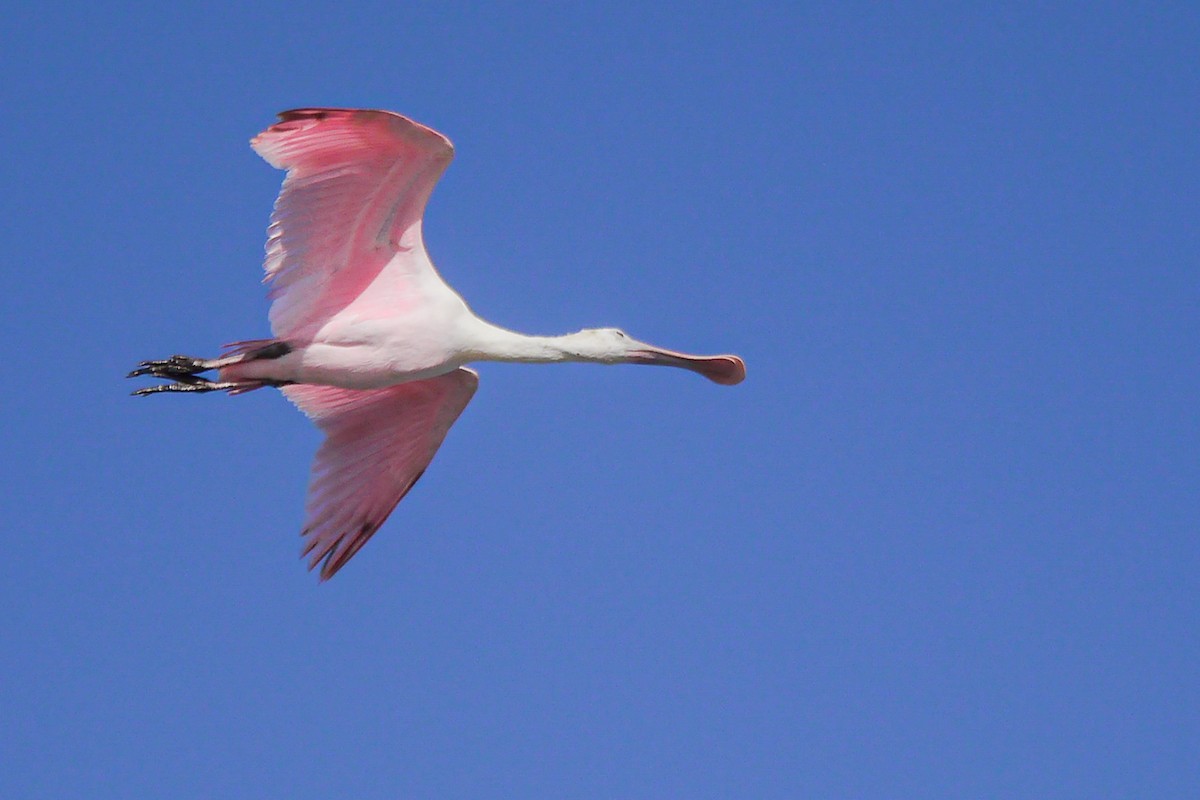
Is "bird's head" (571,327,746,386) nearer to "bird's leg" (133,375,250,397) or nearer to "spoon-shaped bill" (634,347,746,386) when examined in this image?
"spoon-shaped bill" (634,347,746,386)

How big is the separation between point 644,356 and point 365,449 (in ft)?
11.1

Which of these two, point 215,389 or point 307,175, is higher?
point 307,175

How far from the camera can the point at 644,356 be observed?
19594 mm

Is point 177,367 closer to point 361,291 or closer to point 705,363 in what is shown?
point 361,291

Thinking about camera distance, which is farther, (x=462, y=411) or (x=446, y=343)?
(x=462, y=411)

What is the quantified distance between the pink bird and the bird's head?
0.03 feet

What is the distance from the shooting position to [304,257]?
60.2 ft

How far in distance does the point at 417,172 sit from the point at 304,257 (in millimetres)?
1467

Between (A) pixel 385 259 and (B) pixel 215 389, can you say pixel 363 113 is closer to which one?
(A) pixel 385 259

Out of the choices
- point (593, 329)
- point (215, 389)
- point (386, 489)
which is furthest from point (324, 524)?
point (593, 329)

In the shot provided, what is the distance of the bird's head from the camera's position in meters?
19.2

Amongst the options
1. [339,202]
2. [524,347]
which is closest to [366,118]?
[339,202]

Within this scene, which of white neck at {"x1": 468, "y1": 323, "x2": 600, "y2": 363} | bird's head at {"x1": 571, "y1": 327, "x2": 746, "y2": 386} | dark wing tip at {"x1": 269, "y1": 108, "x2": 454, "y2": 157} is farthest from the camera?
bird's head at {"x1": 571, "y1": 327, "x2": 746, "y2": 386}

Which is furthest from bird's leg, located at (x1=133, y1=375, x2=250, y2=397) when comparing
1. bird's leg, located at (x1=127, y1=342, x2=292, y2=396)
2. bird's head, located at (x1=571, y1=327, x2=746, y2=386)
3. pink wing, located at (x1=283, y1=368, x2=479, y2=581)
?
bird's head, located at (x1=571, y1=327, x2=746, y2=386)
